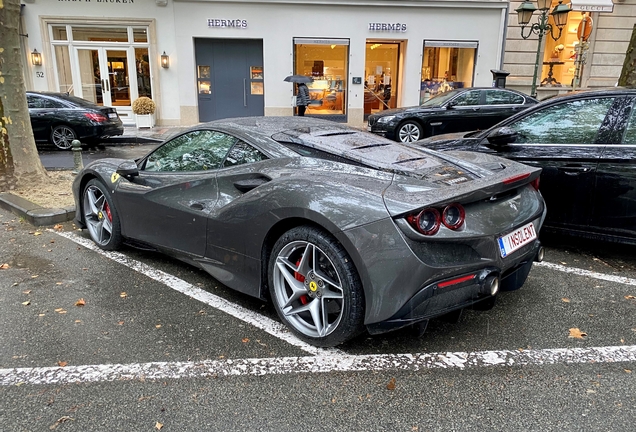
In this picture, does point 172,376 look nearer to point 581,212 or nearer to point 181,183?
point 181,183

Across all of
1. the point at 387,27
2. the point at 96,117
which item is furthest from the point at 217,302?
the point at 387,27

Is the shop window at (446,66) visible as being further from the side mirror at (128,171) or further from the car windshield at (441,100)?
the side mirror at (128,171)

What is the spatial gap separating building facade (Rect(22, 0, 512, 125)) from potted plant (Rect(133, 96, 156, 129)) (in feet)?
3.96

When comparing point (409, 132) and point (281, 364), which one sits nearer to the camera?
point (281, 364)

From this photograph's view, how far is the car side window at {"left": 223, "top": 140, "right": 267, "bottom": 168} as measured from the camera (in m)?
3.54

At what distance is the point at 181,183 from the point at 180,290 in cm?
86

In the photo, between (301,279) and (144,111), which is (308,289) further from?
(144,111)

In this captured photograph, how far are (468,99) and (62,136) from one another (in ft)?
33.2

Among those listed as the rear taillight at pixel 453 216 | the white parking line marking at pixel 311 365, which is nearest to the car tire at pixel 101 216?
the white parking line marking at pixel 311 365

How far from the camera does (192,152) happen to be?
4.05m

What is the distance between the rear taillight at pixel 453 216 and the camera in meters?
2.70

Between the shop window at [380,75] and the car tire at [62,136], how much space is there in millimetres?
9914

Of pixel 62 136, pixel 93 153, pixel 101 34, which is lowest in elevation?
pixel 93 153

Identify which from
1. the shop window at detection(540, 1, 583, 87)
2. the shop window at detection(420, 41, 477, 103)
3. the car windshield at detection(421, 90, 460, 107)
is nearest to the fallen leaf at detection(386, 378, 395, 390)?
the car windshield at detection(421, 90, 460, 107)
